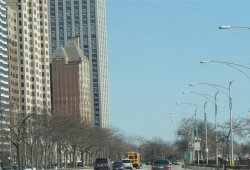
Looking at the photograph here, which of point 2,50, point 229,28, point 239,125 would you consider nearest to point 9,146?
point 239,125

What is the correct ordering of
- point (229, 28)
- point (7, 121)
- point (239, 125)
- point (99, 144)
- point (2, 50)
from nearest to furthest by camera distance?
1. point (229, 28)
2. point (7, 121)
3. point (239, 125)
4. point (99, 144)
5. point (2, 50)

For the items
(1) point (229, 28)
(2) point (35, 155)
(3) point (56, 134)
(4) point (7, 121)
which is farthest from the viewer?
(2) point (35, 155)

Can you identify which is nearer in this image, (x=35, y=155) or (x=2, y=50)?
(x=35, y=155)

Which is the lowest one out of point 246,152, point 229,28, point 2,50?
point 246,152

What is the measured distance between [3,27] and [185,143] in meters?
71.6

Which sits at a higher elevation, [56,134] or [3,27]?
[3,27]

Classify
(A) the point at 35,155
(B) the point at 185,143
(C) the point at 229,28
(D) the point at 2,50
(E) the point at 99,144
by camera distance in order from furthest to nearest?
(D) the point at 2,50
(B) the point at 185,143
(E) the point at 99,144
(A) the point at 35,155
(C) the point at 229,28

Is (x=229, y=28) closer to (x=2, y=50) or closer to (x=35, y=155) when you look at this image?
(x=35, y=155)

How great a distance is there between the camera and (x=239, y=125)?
12669 cm

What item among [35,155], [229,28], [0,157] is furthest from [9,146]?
[229,28]

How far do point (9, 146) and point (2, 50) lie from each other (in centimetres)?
6497

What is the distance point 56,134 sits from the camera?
346 ft

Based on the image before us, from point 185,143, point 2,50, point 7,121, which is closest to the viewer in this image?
point 7,121

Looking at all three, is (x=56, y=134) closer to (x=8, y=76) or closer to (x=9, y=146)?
(x=9, y=146)
